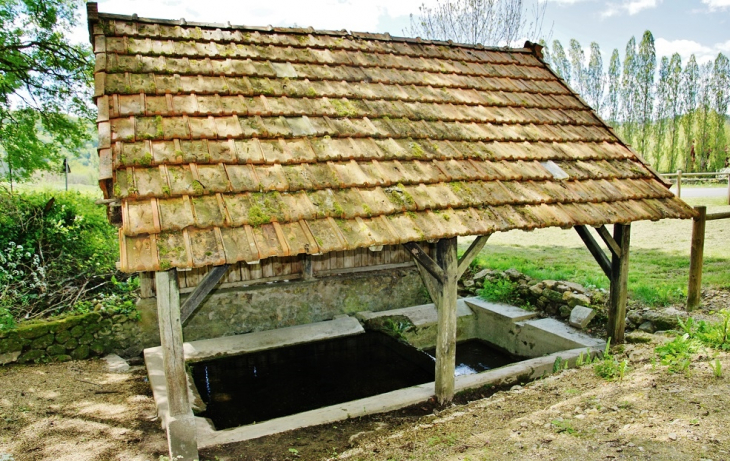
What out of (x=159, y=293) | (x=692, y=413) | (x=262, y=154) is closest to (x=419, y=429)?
(x=692, y=413)

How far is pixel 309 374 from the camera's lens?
6070 mm

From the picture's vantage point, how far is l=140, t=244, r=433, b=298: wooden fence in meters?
6.46

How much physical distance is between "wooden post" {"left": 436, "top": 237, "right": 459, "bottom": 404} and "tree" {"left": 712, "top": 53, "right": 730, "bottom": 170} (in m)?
29.2

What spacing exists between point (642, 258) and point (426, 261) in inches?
280

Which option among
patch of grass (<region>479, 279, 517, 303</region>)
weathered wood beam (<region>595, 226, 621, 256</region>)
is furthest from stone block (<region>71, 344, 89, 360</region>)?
weathered wood beam (<region>595, 226, 621, 256</region>)

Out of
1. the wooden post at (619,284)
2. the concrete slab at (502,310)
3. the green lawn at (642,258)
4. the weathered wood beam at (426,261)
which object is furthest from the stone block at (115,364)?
the green lawn at (642,258)

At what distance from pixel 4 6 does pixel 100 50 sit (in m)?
6.94

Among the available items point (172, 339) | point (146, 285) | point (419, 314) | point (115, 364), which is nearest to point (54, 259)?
point (146, 285)

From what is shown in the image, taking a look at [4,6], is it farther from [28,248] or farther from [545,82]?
[545,82]

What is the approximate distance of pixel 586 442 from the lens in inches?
122

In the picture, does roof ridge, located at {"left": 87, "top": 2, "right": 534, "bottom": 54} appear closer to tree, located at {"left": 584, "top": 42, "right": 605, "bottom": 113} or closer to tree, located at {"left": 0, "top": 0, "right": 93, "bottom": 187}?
tree, located at {"left": 0, "top": 0, "right": 93, "bottom": 187}

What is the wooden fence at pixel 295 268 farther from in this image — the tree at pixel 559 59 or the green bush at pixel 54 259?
the tree at pixel 559 59

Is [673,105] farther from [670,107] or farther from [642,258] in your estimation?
[642,258]

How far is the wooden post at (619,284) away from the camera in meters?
5.29
